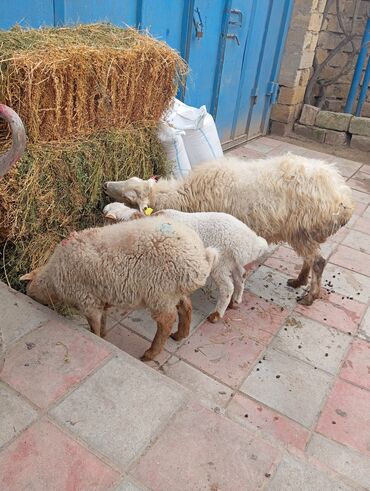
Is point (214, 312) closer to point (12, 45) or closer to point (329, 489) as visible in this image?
point (329, 489)

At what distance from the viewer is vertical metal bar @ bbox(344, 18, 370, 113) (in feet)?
29.9

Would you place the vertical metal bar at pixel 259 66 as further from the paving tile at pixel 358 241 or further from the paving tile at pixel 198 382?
the paving tile at pixel 198 382

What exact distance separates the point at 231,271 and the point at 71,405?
5.60 ft

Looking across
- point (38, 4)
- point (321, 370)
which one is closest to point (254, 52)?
point (38, 4)

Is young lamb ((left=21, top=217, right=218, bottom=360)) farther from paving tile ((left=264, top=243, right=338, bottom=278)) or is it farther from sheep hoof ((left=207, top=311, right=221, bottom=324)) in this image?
paving tile ((left=264, top=243, right=338, bottom=278))

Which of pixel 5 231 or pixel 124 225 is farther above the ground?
pixel 124 225

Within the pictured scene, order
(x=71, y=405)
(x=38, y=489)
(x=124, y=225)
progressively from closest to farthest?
(x=38, y=489) → (x=71, y=405) → (x=124, y=225)

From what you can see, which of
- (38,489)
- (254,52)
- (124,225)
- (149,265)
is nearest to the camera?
(38,489)

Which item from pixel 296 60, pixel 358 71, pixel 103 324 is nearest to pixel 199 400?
pixel 103 324

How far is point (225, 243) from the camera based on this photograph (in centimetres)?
342

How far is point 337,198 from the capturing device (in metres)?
3.83

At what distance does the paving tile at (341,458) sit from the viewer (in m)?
2.63

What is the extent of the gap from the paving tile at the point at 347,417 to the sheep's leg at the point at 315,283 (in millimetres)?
953

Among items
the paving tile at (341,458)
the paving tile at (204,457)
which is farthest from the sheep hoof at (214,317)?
the paving tile at (204,457)
